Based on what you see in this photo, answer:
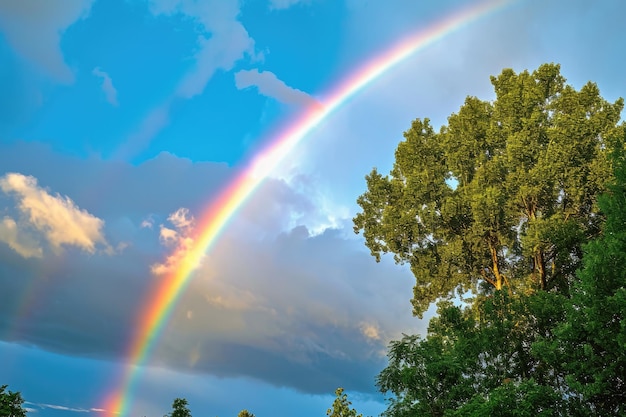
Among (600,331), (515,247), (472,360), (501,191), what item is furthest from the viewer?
(515,247)

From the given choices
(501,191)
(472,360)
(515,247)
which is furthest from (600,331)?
(515,247)

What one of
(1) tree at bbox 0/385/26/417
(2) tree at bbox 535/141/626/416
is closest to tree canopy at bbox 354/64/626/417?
(2) tree at bbox 535/141/626/416

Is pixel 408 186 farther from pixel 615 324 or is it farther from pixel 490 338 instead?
pixel 615 324

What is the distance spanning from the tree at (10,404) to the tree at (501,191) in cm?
1882

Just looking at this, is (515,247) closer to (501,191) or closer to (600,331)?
(501,191)

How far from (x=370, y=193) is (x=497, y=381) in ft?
42.9

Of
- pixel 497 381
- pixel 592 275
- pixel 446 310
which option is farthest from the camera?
pixel 446 310

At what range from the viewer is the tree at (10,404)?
19.3 meters

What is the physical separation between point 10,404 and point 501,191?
2407 centimetres

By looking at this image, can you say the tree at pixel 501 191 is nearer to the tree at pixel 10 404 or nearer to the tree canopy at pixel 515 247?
the tree canopy at pixel 515 247

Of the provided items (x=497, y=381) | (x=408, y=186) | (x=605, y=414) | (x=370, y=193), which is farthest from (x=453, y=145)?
(x=605, y=414)

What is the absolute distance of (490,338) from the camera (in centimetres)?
1980

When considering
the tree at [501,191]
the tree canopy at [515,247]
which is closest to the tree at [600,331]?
the tree canopy at [515,247]

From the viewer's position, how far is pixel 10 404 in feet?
69.3
